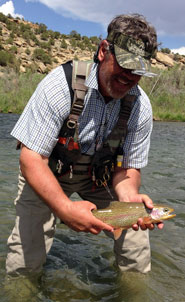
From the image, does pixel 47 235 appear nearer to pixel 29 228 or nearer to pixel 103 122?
pixel 29 228

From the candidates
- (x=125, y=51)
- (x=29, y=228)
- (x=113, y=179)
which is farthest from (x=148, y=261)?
(x=125, y=51)

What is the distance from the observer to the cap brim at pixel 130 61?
2.88 meters

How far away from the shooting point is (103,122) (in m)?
3.24

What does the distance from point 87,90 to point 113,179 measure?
3.45 ft

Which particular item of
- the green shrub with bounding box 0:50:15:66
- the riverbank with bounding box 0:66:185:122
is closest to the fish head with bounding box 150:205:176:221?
the riverbank with bounding box 0:66:185:122

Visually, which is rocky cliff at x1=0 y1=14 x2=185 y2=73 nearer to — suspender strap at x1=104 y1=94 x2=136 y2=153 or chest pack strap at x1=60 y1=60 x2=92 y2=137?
suspender strap at x1=104 y1=94 x2=136 y2=153

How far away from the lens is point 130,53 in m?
2.92

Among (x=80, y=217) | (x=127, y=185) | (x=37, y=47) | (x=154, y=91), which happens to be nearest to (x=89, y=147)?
(x=127, y=185)

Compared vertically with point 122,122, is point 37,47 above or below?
above

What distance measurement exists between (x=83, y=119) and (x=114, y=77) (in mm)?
453

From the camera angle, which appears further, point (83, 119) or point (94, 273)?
point (94, 273)

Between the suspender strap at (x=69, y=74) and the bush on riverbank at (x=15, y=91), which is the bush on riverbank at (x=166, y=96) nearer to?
the bush on riverbank at (x=15, y=91)

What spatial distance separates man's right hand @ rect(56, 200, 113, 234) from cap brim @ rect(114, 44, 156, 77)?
114 cm

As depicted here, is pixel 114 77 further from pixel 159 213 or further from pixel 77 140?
pixel 159 213
